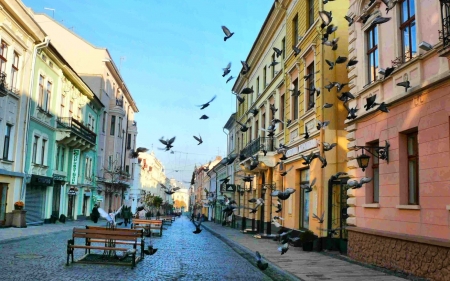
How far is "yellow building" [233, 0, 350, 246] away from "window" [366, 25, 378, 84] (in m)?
2.53

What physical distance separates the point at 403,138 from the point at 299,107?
8.63 metres

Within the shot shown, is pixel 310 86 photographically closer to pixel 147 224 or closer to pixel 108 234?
pixel 108 234

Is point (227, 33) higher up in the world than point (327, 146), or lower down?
higher up

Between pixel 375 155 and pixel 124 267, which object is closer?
pixel 124 267

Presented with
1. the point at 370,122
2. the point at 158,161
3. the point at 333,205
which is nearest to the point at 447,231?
the point at 370,122

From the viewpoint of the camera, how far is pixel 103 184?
154ft

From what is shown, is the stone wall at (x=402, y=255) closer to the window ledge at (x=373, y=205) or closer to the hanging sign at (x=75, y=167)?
the window ledge at (x=373, y=205)

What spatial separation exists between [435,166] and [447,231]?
4.60 feet

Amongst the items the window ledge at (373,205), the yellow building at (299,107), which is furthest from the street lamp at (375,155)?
the yellow building at (299,107)

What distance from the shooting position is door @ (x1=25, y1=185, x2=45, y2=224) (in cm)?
2692

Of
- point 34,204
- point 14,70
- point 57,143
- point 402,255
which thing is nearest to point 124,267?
point 402,255

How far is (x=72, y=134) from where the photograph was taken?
3300 centimetres

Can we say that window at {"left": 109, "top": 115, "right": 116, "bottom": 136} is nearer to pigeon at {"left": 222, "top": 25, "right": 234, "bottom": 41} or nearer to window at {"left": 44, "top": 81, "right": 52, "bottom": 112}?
window at {"left": 44, "top": 81, "right": 52, "bottom": 112}

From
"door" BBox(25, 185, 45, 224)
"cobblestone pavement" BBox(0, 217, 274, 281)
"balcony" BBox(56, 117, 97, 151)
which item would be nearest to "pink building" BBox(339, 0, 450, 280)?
"cobblestone pavement" BBox(0, 217, 274, 281)
